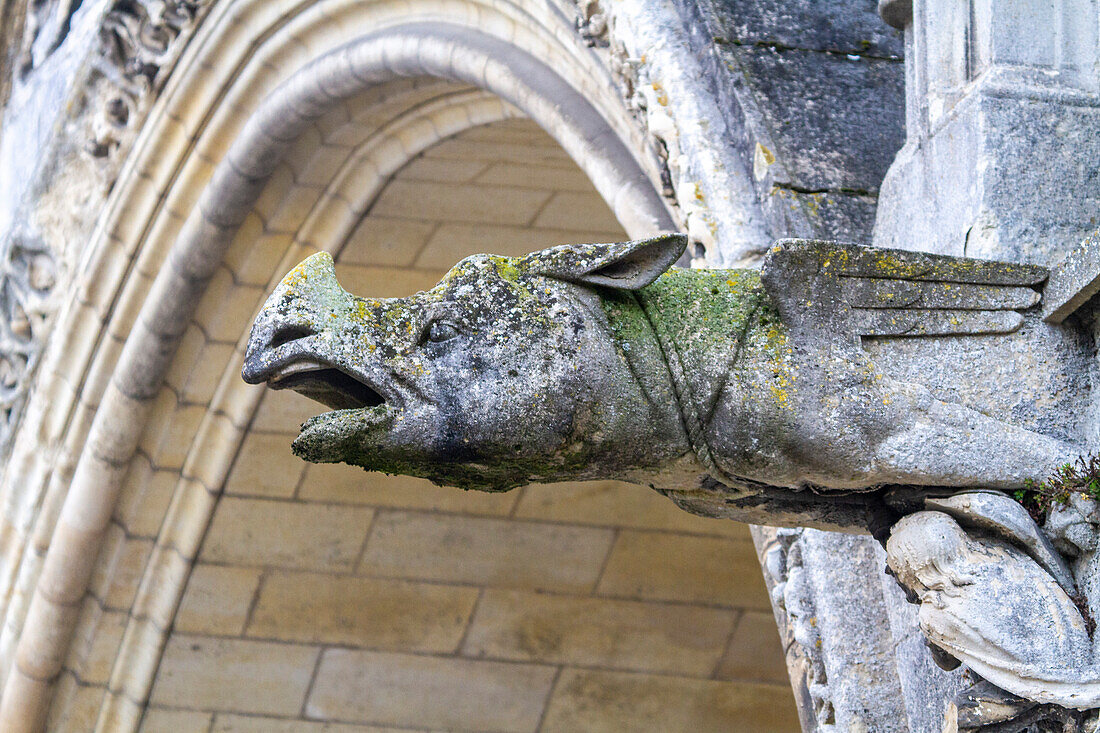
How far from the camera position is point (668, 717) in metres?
4.78

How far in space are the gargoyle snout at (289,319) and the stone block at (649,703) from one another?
3.57 metres

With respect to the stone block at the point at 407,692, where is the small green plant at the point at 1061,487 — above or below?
above

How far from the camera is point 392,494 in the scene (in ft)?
15.5

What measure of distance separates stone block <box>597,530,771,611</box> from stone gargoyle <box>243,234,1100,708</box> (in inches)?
131

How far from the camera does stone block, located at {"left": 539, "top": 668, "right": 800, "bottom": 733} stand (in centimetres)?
477

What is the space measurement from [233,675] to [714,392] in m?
3.62

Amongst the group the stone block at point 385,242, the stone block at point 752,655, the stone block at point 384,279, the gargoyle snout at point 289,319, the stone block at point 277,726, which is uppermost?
the gargoyle snout at point 289,319

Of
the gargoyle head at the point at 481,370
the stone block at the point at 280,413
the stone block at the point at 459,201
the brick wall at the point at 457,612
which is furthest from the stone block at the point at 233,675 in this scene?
the gargoyle head at the point at 481,370

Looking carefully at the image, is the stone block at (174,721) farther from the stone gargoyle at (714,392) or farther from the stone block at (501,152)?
the stone gargoyle at (714,392)

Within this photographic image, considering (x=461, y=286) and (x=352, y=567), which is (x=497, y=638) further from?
(x=461, y=286)

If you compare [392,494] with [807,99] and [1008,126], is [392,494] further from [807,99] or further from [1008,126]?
[1008,126]

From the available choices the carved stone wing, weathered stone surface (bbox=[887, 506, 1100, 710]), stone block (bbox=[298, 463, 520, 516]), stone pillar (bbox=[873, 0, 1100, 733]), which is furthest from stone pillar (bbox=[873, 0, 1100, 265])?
stone block (bbox=[298, 463, 520, 516])

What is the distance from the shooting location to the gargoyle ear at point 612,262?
4.54ft

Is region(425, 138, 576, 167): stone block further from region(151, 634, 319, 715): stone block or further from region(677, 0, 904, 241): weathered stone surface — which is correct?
region(677, 0, 904, 241): weathered stone surface
